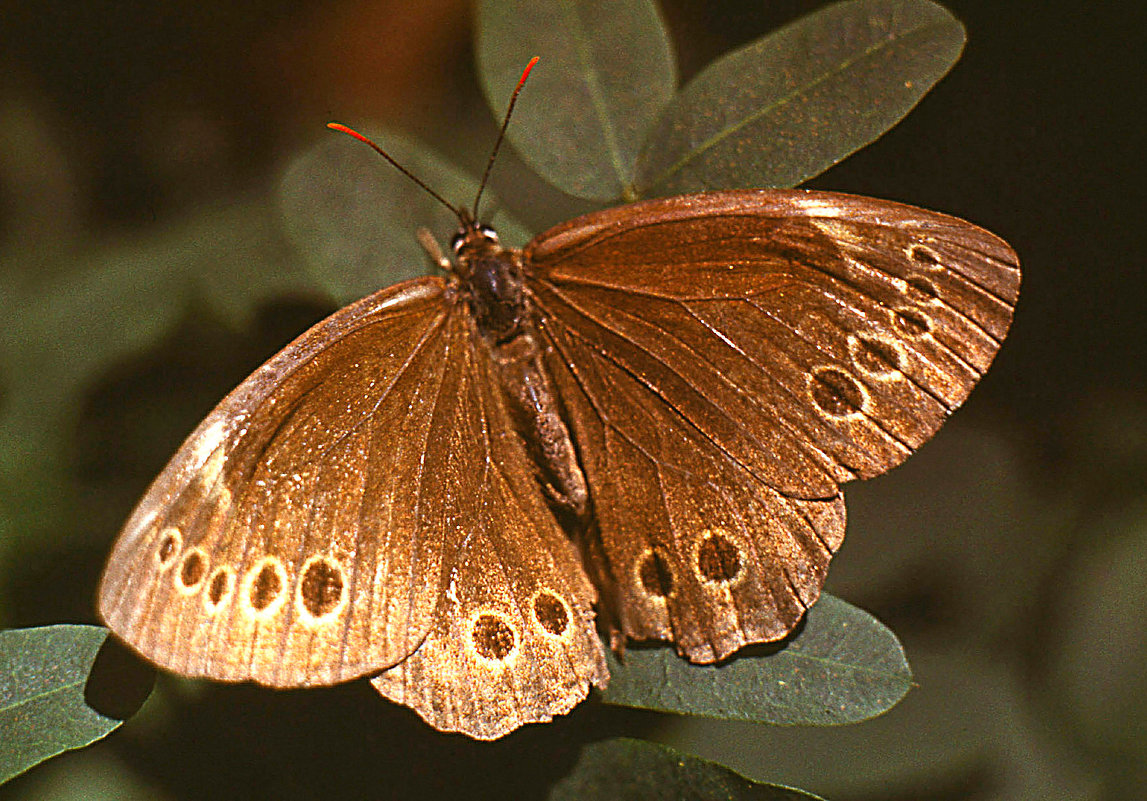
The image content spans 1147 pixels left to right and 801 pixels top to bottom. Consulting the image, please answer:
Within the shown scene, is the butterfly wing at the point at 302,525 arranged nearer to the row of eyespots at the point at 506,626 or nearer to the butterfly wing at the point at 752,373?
the row of eyespots at the point at 506,626

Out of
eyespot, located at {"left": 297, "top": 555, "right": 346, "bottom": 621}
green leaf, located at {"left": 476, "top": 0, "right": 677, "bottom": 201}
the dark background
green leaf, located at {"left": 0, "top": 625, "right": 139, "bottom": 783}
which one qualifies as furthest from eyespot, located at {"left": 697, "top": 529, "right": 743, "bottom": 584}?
green leaf, located at {"left": 0, "top": 625, "right": 139, "bottom": 783}

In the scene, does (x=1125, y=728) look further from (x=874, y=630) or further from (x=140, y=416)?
(x=140, y=416)

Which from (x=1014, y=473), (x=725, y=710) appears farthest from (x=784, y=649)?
(x=1014, y=473)

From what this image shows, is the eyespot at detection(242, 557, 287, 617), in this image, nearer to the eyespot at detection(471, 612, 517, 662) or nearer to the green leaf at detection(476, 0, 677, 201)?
the eyespot at detection(471, 612, 517, 662)

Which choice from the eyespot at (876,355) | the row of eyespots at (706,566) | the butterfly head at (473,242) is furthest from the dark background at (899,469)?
the eyespot at (876,355)

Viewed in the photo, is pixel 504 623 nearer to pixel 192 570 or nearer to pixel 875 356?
pixel 192 570
